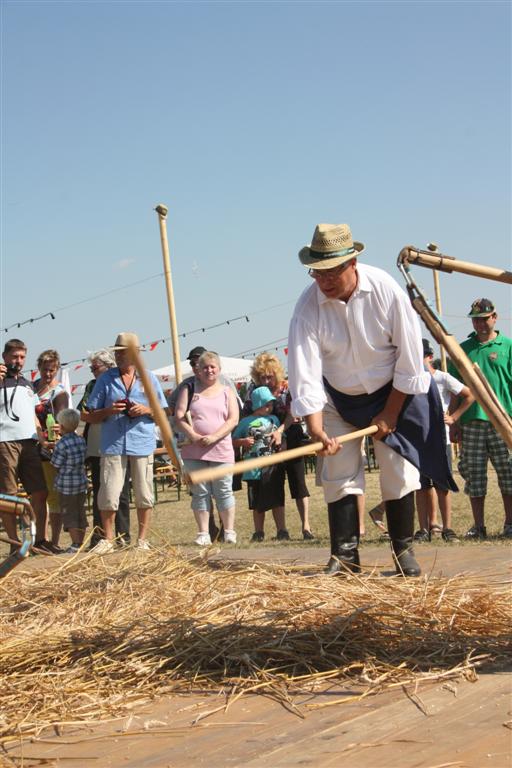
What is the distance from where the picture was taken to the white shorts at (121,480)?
837 cm

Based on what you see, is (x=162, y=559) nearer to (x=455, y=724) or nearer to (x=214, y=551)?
(x=214, y=551)

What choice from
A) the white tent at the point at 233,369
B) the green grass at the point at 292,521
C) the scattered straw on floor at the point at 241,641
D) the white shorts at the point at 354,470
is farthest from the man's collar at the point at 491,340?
the white tent at the point at 233,369

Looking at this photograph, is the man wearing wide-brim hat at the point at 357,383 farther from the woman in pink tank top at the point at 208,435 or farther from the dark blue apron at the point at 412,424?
the woman in pink tank top at the point at 208,435

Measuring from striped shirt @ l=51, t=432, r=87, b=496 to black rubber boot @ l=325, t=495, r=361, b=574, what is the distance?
4.13m

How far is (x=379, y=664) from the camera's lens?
3768 mm

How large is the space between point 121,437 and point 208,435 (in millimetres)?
758

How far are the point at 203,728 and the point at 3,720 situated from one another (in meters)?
0.70

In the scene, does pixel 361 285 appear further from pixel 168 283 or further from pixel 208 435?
pixel 168 283

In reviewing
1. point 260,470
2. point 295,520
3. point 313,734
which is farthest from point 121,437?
point 313,734

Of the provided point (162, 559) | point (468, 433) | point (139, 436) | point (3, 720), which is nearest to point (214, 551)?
point (162, 559)

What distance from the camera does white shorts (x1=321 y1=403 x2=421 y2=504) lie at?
5.71m

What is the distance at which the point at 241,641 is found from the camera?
4.02m

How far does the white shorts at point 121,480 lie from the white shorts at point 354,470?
9.33 feet

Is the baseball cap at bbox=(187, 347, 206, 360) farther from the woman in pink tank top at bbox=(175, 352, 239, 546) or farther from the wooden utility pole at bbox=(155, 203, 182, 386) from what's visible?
the wooden utility pole at bbox=(155, 203, 182, 386)
